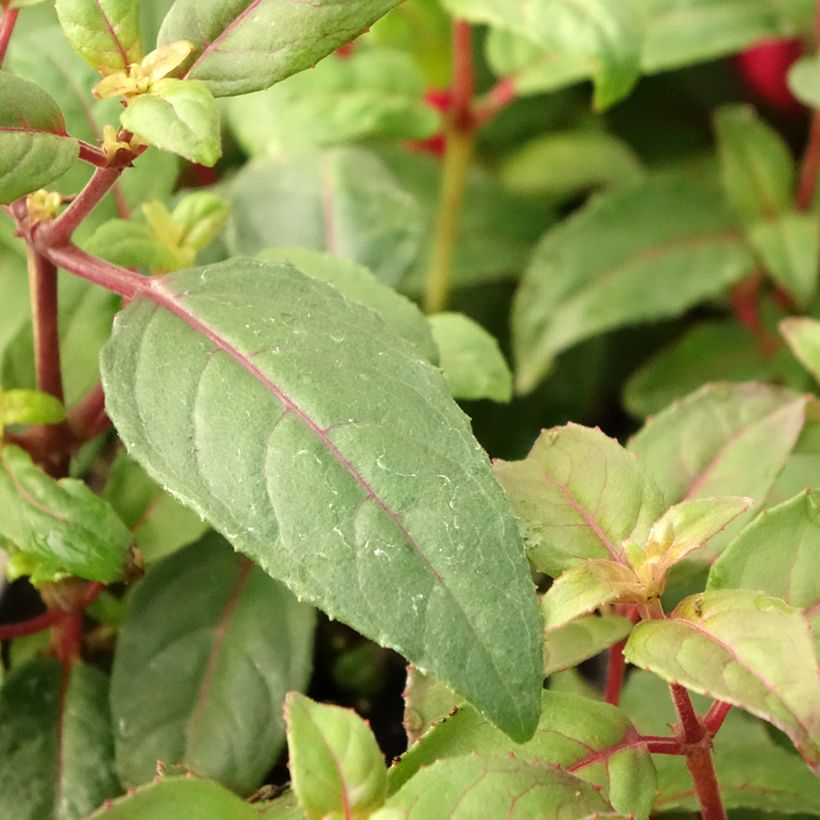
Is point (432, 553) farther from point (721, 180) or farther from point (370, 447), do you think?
point (721, 180)

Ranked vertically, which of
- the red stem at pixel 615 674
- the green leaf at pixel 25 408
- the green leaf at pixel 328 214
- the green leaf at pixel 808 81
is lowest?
the red stem at pixel 615 674

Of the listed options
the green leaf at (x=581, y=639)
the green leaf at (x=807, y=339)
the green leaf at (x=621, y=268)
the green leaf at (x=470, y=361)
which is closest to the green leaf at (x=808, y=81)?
the green leaf at (x=621, y=268)

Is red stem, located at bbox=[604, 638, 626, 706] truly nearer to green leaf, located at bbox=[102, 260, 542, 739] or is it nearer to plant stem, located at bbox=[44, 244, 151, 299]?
green leaf, located at bbox=[102, 260, 542, 739]

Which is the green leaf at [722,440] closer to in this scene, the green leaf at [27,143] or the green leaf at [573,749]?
the green leaf at [573,749]

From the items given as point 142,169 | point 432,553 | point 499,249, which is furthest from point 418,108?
point 432,553

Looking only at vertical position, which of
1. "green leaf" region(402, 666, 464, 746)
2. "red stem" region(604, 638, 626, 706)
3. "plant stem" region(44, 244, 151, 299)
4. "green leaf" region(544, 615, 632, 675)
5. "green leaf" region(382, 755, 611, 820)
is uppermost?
"plant stem" region(44, 244, 151, 299)

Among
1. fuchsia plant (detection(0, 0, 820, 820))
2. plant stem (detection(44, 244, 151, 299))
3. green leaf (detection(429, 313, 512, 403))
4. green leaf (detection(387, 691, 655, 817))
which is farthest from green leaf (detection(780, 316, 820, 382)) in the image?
plant stem (detection(44, 244, 151, 299))
